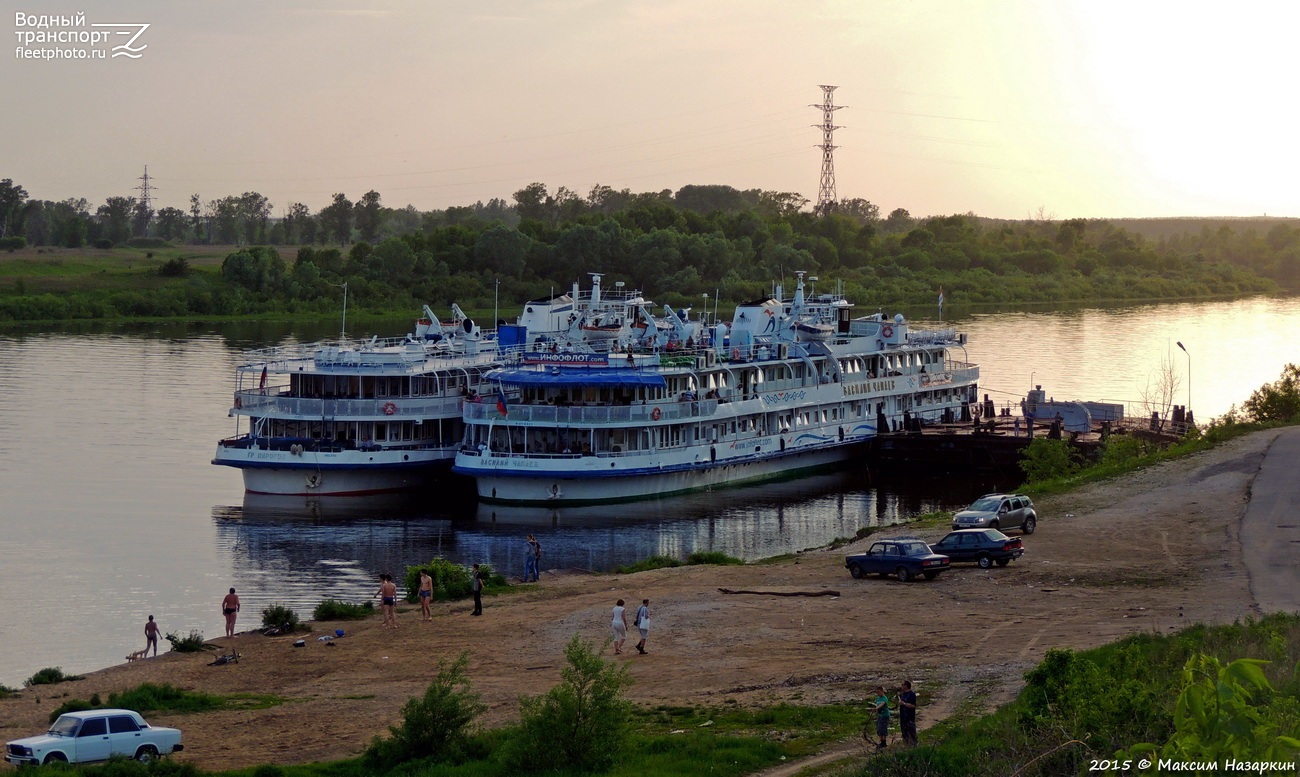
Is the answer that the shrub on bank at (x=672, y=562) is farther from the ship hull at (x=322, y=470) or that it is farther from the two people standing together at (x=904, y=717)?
the two people standing together at (x=904, y=717)

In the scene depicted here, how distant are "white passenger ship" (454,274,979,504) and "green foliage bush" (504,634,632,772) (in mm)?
31529

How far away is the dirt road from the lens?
24359 millimetres

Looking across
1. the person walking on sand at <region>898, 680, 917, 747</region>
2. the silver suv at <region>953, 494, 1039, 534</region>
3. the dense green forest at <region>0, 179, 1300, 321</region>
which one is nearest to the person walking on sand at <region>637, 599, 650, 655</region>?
the person walking on sand at <region>898, 680, 917, 747</region>

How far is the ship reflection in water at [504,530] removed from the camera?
42.7 meters

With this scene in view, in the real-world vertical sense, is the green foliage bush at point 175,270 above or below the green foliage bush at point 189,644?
above

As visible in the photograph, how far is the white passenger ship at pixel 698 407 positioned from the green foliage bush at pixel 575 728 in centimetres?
3153

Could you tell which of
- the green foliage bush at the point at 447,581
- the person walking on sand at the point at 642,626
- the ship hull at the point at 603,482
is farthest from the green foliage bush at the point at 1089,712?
the ship hull at the point at 603,482

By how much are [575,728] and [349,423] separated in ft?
119

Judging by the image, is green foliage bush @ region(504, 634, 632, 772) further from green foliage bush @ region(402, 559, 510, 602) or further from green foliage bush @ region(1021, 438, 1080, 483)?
green foliage bush @ region(1021, 438, 1080, 483)

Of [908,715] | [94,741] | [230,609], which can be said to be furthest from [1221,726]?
[230,609]

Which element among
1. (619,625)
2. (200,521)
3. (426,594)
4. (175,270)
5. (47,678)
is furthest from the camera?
(175,270)

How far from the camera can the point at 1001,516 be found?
131 ft

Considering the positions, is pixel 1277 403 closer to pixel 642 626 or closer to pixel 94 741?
pixel 642 626

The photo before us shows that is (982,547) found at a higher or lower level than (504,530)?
higher
